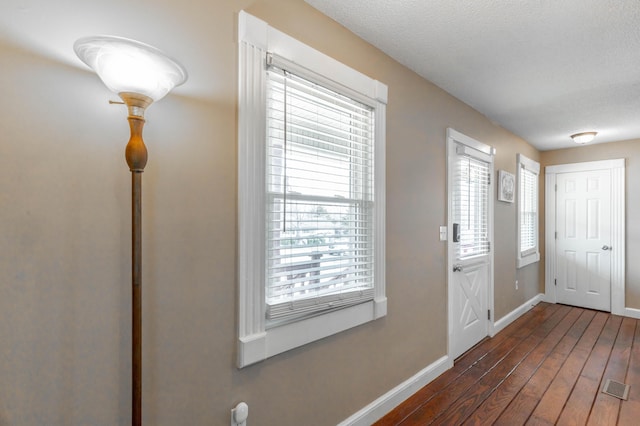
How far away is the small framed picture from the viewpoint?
3729 mm

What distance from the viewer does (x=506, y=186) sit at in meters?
3.86

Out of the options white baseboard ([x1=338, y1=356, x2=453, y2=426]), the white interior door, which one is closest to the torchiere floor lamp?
white baseboard ([x1=338, y1=356, x2=453, y2=426])

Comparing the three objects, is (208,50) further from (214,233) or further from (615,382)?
(615,382)

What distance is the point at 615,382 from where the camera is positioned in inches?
102

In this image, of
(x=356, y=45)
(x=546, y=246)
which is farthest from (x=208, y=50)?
(x=546, y=246)

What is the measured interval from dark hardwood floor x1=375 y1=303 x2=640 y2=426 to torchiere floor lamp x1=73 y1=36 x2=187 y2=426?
185 centimetres

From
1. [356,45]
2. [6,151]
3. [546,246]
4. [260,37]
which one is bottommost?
[546,246]

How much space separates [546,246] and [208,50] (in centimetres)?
580

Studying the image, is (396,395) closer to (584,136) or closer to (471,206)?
(471,206)

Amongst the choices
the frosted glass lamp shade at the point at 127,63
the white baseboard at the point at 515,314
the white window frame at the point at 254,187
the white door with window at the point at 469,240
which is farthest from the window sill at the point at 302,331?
the white baseboard at the point at 515,314

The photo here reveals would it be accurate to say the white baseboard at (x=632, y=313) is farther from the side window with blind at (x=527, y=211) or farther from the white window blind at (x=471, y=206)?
the white window blind at (x=471, y=206)

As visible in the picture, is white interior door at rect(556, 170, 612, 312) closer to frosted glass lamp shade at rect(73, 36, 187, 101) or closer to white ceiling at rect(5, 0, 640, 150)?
white ceiling at rect(5, 0, 640, 150)

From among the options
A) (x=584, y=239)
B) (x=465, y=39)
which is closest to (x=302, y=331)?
(x=465, y=39)

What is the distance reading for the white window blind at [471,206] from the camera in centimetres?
303
